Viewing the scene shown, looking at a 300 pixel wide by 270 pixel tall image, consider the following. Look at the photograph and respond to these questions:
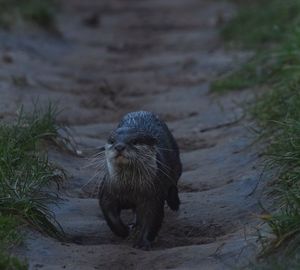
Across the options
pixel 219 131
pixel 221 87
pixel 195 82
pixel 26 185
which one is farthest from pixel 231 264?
pixel 195 82

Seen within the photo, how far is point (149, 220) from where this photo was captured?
5109 millimetres

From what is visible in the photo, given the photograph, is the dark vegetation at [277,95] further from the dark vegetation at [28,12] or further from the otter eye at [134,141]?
the dark vegetation at [28,12]

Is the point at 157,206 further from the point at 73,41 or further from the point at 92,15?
the point at 92,15

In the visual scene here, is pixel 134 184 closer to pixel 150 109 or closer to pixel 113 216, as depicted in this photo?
pixel 113 216

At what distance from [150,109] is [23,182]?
3361 mm

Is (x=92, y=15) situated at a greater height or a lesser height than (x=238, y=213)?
greater

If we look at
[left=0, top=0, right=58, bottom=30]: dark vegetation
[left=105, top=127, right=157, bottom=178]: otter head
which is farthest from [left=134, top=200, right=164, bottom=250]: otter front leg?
[left=0, top=0, right=58, bottom=30]: dark vegetation

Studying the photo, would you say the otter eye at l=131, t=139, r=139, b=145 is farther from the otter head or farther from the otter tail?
the otter tail

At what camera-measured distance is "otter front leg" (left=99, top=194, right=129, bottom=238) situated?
5.15m

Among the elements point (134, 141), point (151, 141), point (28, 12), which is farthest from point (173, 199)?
point (28, 12)

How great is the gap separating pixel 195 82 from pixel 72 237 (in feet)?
15.4

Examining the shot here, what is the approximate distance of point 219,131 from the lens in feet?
24.6

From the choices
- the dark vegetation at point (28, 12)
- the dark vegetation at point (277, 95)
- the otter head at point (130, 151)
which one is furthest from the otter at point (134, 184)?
the dark vegetation at point (28, 12)

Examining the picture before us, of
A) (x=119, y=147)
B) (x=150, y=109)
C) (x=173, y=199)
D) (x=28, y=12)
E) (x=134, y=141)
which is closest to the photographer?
(x=119, y=147)
